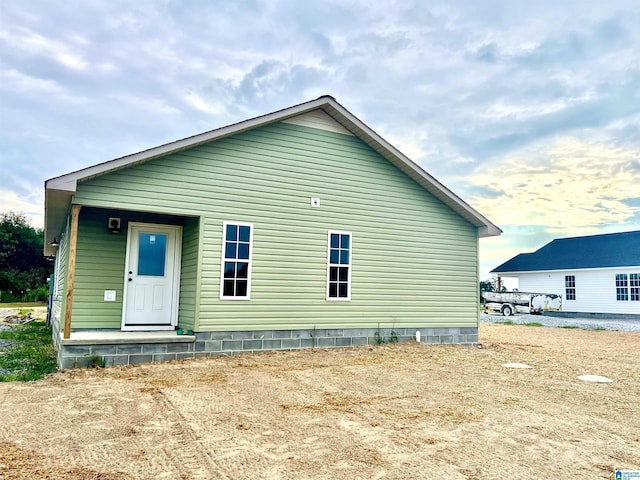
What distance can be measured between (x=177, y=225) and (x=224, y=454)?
657cm

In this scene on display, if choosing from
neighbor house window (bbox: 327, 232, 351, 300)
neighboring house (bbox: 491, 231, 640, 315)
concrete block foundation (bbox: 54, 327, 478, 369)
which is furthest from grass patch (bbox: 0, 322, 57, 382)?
neighboring house (bbox: 491, 231, 640, 315)

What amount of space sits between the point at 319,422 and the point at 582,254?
2717 centimetres

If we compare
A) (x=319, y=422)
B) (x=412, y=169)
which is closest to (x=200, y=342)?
(x=319, y=422)

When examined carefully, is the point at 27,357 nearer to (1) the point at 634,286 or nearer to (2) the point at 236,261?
(2) the point at 236,261

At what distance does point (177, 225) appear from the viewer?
31.3ft

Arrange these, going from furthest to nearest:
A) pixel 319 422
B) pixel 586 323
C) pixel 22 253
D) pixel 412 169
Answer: pixel 22 253, pixel 586 323, pixel 412 169, pixel 319 422

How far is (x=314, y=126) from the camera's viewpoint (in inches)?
388

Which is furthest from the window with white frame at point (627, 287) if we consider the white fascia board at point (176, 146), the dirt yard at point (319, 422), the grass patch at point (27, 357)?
the grass patch at point (27, 357)

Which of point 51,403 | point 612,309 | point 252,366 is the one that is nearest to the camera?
point 51,403

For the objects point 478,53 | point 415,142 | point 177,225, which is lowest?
point 177,225

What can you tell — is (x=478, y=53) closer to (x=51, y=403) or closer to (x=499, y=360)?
(x=499, y=360)

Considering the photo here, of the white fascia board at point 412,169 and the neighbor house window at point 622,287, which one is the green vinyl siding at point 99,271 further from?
the neighbor house window at point 622,287

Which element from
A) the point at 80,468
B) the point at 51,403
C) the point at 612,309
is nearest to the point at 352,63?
the point at 51,403

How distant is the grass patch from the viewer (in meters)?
6.81
